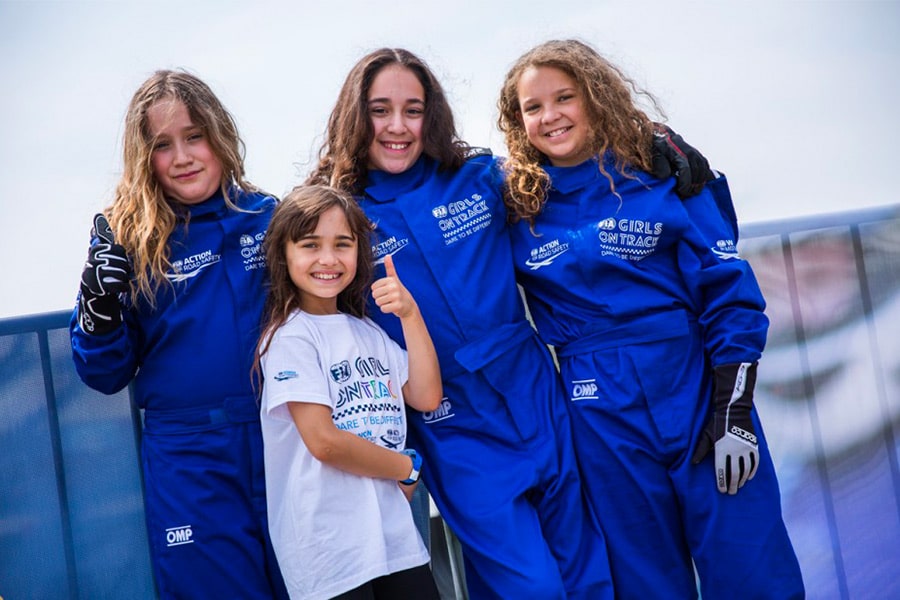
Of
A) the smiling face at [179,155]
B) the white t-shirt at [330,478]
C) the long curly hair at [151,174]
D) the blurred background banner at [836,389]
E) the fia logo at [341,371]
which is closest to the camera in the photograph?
the white t-shirt at [330,478]

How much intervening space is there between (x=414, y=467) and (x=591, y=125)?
4.02ft

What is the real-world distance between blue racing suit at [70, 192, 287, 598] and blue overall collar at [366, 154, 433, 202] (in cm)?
47

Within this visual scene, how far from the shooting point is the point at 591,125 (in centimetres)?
297

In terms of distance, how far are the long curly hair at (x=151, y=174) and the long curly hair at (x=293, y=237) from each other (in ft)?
0.79

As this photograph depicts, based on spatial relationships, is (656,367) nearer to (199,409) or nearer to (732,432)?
(732,432)

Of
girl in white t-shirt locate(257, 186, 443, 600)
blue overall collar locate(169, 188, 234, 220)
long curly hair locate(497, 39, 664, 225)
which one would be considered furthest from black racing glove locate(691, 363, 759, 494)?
blue overall collar locate(169, 188, 234, 220)

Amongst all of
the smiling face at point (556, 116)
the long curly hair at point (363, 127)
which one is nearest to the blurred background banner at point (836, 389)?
the smiling face at point (556, 116)

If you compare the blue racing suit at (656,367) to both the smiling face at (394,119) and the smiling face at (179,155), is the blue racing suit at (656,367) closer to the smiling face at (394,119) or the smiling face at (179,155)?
the smiling face at (394,119)

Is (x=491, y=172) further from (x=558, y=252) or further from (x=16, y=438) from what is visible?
(x=16, y=438)

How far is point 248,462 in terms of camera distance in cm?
264

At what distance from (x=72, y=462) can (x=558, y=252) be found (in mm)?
1644

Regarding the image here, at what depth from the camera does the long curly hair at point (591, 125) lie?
9.55 feet

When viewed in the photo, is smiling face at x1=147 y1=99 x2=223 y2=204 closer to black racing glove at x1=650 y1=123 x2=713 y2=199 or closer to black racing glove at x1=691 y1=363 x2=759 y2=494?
black racing glove at x1=650 y1=123 x2=713 y2=199

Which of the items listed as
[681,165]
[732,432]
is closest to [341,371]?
[732,432]
